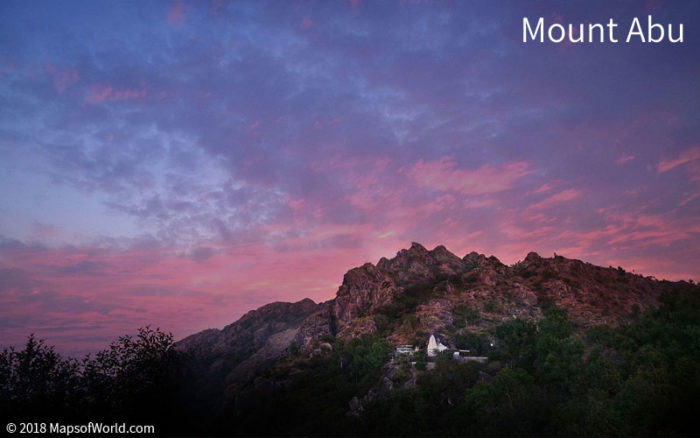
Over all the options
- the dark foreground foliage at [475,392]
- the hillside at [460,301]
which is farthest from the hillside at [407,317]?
the dark foreground foliage at [475,392]

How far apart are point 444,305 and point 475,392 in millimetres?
93052

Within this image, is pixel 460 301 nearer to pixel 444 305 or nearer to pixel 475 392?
pixel 444 305

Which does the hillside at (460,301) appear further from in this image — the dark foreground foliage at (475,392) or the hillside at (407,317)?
the dark foreground foliage at (475,392)

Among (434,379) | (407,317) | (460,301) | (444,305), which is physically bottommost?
(434,379)

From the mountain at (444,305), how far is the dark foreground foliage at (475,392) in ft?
123

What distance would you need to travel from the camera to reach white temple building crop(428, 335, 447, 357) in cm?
10482

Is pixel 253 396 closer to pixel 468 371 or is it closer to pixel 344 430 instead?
pixel 344 430

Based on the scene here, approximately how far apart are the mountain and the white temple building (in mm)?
6617

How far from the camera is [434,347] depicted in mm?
107812

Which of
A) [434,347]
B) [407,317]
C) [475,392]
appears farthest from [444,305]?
[475,392]

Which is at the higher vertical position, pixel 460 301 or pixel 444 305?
pixel 460 301

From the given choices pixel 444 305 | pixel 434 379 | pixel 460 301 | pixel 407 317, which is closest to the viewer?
pixel 434 379

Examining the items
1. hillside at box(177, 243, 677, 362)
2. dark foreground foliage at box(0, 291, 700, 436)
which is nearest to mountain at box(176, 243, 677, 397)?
hillside at box(177, 243, 677, 362)

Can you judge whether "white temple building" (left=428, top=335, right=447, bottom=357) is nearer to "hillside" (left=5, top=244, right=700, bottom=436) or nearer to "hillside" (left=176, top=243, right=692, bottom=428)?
"hillside" (left=5, top=244, right=700, bottom=436)
